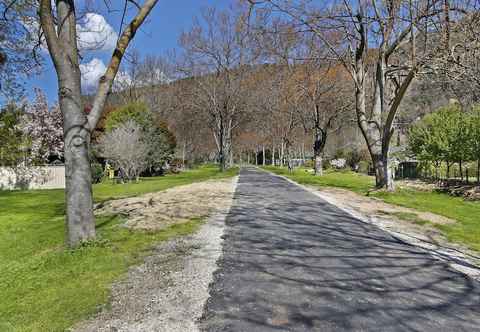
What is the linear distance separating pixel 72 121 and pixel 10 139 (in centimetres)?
1772

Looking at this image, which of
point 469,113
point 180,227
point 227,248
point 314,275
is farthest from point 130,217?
point 469,113

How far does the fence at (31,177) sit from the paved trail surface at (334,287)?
74.3 ft

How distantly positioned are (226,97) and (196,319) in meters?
29.9

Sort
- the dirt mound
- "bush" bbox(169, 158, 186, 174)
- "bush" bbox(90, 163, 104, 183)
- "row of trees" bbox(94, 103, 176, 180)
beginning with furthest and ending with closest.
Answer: "bush" bbox(169, 158, 186, 174) < "bush" bbox(90, 163, 104, 183) < "row of trees" bbox(94, 103, 176, 180) < the dirt mound

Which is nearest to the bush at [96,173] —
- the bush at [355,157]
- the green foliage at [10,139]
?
the green foliage at [10,139]

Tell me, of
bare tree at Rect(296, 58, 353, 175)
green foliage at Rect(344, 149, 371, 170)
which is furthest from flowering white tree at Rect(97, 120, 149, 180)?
green foliage at Rect(344, 149, 371, 170)

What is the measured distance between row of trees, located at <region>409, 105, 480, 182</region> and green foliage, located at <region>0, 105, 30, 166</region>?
80.1ft

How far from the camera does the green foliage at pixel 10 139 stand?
1798 cm

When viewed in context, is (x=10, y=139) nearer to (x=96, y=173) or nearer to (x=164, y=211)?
(x=96, y=173)

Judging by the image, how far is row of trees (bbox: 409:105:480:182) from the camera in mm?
17609

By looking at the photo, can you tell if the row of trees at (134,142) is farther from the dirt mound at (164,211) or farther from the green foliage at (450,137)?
the green foliage at (450,137)

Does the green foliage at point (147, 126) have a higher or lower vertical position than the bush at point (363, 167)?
higher

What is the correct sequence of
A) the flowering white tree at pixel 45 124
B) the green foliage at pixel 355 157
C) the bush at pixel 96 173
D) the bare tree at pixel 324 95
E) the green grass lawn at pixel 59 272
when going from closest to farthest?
the green grass lawn at pixel 59 272, the bare tree at pixel 324 95, the bush at pixel 96 173, the flowering white tree at pixel 45 124, the green foliage at pixel 355 157

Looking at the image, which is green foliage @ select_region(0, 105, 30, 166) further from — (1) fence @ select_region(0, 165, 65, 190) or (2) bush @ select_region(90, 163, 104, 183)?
(2) bush @ select_region(90, 163, 104, 183)
